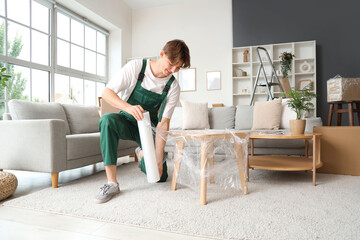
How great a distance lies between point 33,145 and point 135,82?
921mm

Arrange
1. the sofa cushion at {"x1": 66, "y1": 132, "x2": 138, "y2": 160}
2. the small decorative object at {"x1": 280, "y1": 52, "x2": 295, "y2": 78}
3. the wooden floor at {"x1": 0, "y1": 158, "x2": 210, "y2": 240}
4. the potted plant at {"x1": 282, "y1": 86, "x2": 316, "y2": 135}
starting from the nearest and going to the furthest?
the wooden floor at {"x1": 0, "y1": 158, "x2": 210, "y2": 240}
the sofa cushion at {"x1": 66, "y1": 132, "x2": 138, "y2": 160}
the potted plant at {"x1": 282, "y1": 86, "x2": 316, "y2": 135}
the small decorative object at {"x1": 280, "y1": 52, "x2": 295, "y2": 78}

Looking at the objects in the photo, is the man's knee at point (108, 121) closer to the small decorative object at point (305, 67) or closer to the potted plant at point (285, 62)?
the potted plant at point (285, 62)

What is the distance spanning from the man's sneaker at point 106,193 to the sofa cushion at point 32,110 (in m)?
1.11

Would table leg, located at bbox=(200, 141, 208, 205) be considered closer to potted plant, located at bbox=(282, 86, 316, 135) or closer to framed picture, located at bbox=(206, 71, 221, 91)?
potted plant, located at bbox=(282, 86, 316, 135)

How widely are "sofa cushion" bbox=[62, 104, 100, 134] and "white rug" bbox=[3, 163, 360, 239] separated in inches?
33.3

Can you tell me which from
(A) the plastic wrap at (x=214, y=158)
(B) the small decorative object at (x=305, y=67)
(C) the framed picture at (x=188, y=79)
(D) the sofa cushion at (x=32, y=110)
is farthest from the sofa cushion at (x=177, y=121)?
(B) the small decorative object at (x=305, y=67)

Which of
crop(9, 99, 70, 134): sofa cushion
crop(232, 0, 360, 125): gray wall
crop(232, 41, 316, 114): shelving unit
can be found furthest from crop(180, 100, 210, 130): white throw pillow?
crop(232, 0, 360, 125): gray wall

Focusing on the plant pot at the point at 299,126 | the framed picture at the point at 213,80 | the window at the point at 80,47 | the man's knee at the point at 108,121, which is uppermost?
the window at the point at 80,47

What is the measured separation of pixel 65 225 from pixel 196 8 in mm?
5296

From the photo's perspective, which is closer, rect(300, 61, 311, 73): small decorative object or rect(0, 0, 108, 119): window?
rect(0, 0, 108, 119): window

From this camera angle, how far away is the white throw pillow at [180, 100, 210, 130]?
3264 mm

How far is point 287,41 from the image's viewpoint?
4875 mm

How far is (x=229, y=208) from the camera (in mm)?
1377

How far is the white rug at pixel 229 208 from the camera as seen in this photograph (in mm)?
1111
